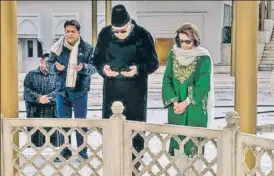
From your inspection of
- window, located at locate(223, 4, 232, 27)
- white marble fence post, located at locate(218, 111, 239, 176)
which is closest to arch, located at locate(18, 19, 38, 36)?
window, located at locate(223, 4, 232, 27)

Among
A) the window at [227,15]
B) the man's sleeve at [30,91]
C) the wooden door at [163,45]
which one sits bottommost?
the man's sleeve at [30,91]

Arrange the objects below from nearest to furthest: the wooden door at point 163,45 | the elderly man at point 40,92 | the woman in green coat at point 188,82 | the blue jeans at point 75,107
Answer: the woman in green coat at point 188,82 → the blue jeans at point 75,107 → the elderly man at point 40,92 → the wooden door at point 163,45

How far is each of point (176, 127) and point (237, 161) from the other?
1.60 feet

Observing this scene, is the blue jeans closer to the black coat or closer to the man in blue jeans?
the man in blue jeans

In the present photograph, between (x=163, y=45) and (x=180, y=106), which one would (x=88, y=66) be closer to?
(x=180, y=106)

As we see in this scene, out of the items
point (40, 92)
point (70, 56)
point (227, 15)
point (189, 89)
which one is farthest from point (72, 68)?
point (227, 15)

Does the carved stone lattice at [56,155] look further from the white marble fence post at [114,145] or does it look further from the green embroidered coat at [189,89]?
the green embroidered coat at [189,89]

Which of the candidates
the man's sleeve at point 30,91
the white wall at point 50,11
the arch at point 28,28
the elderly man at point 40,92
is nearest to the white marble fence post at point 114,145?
the elderly man at point 40,92

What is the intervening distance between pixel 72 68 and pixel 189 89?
123 centimetres

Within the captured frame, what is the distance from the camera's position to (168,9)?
1717cm

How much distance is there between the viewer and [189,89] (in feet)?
14.1

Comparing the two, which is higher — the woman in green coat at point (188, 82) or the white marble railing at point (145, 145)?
the woman in green coat at point (188, 82)

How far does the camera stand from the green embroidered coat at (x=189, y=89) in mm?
4246

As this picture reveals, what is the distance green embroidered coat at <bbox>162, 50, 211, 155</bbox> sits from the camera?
4.25 m
